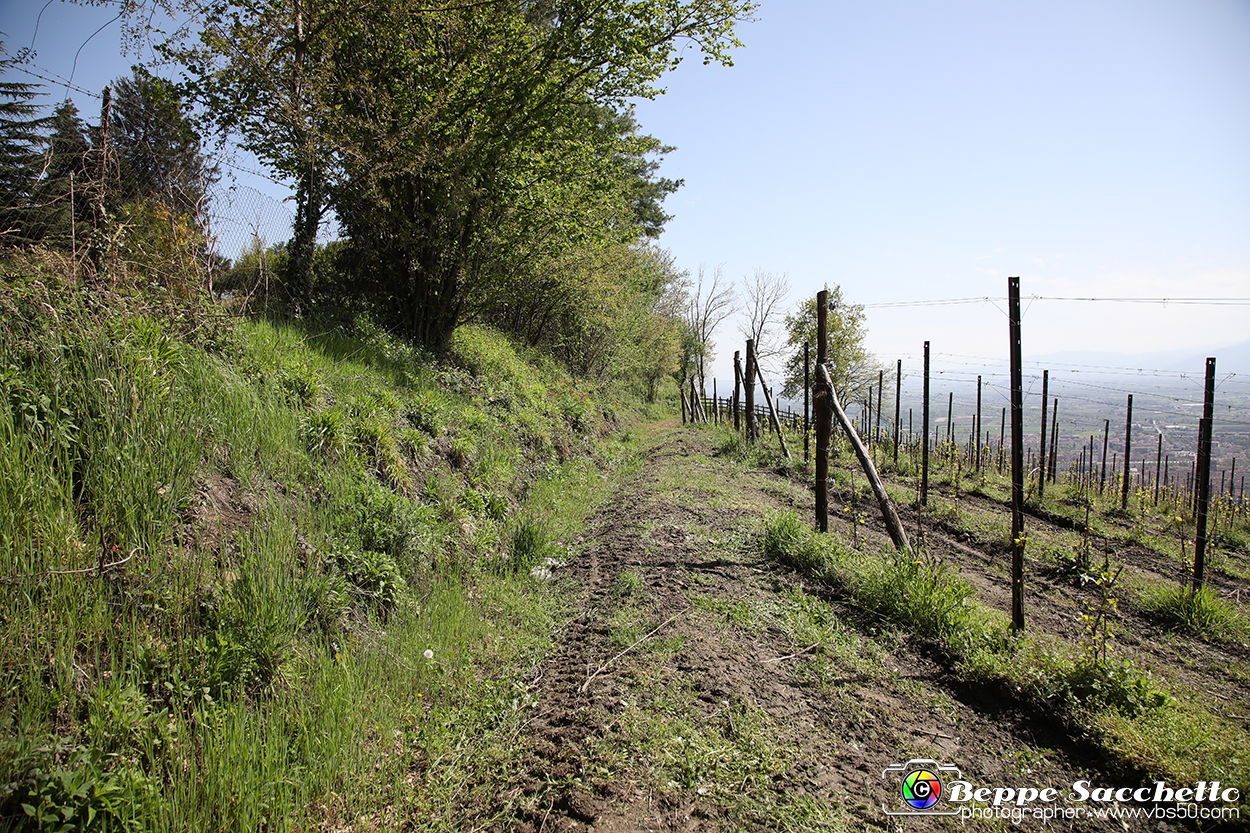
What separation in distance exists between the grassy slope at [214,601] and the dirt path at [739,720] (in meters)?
0.49

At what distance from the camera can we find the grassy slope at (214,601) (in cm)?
216

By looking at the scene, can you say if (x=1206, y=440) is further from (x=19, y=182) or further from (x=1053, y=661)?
(x=19, y=182)

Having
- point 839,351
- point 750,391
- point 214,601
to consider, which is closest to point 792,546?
point 214,601

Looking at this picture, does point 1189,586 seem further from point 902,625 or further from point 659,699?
point 659,699

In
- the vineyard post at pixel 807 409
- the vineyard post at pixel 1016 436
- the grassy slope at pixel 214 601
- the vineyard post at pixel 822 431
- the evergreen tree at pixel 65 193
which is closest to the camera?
the grassy slope at pixel 214 601

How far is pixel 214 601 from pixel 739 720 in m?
3.15

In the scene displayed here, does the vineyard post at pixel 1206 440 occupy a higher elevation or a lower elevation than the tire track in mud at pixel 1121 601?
higher

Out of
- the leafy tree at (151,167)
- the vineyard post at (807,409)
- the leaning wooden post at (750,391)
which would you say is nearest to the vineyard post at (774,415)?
the leaning wooden post at (750,391)

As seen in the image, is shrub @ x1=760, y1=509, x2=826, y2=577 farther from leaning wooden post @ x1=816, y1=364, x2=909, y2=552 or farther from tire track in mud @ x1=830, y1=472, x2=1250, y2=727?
tire track in mud @ x1=830, y1=472, x2=1250, y2=727

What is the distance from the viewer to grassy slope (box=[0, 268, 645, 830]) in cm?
216

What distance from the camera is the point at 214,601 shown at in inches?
114

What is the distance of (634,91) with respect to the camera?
8664 millimetres

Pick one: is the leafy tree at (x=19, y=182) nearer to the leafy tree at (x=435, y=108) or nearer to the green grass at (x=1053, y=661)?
the leafy tree at (x=435, y=108)

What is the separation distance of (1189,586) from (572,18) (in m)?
11.0
